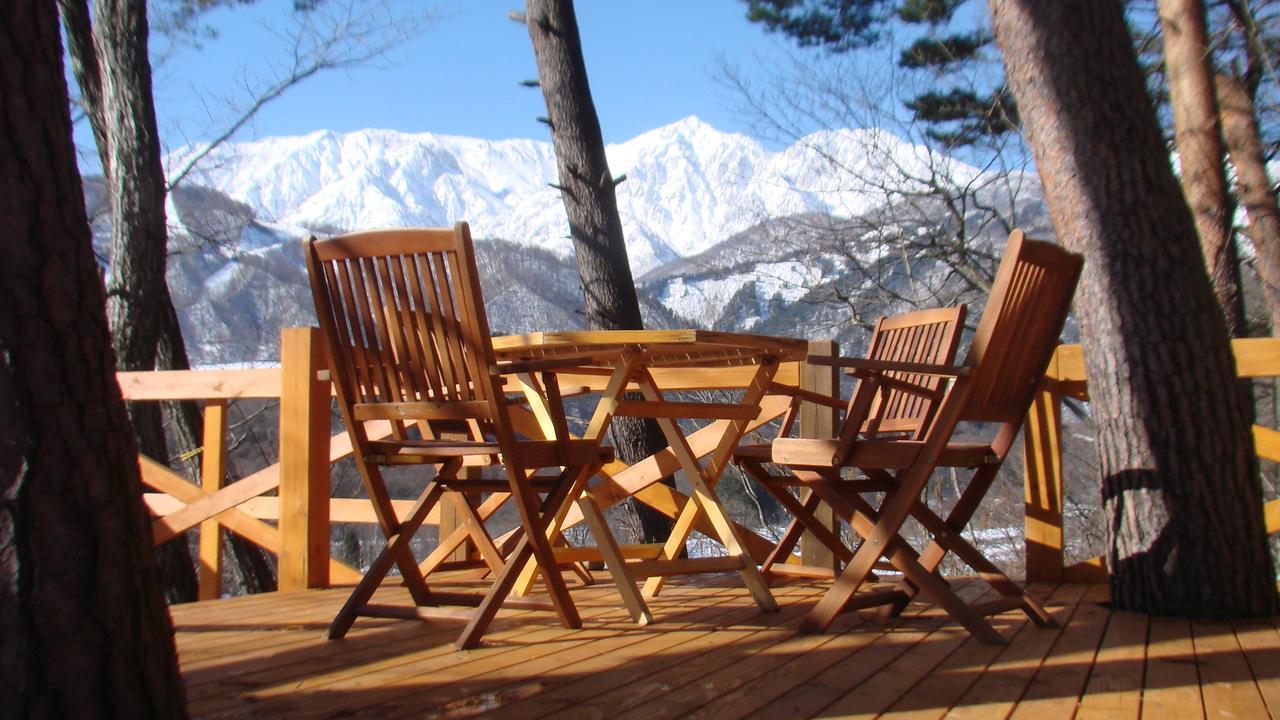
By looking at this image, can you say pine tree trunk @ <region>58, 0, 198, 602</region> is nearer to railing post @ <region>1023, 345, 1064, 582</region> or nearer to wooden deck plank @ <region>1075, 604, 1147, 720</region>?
railing post @ <region>1023, 345, 1064, 582</region>

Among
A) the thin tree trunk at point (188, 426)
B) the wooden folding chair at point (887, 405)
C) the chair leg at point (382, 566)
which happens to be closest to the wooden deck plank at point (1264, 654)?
the wooden folding chair at point (887, 405)

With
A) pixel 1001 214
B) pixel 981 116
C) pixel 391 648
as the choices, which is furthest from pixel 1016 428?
pixel 1001 214

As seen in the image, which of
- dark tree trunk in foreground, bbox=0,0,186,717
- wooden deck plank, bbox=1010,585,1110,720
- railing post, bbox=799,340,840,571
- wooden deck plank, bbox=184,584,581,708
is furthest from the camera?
railing post, bbox=799,340,840,571

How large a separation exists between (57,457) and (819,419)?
3.09 m

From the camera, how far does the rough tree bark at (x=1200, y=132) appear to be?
8.16 meters

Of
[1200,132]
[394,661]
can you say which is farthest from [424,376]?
[1200,132]

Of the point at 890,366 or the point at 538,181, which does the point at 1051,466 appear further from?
the point at 538,181

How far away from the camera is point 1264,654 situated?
2.40 m

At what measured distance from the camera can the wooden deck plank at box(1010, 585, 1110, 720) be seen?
1.88m

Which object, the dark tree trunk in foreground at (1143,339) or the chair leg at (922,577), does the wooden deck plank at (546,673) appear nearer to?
the chair leg at (922,577)

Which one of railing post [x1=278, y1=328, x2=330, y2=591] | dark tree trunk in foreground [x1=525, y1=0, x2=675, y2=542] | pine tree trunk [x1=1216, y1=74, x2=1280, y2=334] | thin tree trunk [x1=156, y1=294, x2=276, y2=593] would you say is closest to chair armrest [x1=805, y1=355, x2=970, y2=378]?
railing post [x1=278, y1=328, x2=330, y2=591]

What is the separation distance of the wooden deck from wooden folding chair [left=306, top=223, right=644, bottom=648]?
16 cm

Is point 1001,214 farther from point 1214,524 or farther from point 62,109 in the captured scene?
point 62,109

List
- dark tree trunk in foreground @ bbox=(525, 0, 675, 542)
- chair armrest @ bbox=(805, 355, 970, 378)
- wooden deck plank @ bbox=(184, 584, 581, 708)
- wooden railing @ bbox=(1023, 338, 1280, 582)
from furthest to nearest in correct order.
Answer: dark tree trunk in foreground @ bbox=(525, 0, 675, 542) → wooden railing @ bbox=(1023, 338, 1280, 582) → chair armrest @ bbox=(805, 355, 970, 378) → wooden deck plank @ bbox=(184, 584, 581, 708)
